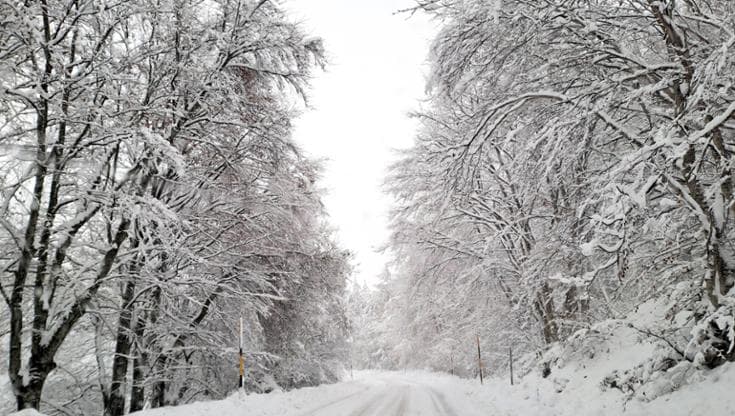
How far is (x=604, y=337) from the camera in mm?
8266

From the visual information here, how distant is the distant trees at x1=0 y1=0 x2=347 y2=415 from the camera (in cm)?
597

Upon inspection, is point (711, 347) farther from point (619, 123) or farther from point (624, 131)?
point (619, 123)

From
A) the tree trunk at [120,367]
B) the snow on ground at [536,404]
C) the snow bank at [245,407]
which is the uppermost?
the tree trunk at [120,367]

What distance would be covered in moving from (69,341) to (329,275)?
7.29m

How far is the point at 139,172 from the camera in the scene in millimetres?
7754

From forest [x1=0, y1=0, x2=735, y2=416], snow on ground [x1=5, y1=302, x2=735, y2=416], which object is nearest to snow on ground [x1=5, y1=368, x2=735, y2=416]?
snow on ground [x1=5, y1=302, x2=735, y2=416]

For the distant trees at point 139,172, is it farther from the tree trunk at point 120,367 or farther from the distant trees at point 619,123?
the distant trees at point 619,123

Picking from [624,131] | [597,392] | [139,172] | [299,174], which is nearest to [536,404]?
[597,392]

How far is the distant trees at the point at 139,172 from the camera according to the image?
5973mm

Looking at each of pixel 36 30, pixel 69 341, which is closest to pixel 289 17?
pixel 36 30

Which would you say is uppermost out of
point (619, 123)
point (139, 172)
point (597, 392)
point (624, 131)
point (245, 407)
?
point (139, 172)

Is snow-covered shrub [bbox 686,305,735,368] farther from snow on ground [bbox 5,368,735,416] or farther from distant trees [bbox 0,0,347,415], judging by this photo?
distant trees [bbox 0,0,347,415]

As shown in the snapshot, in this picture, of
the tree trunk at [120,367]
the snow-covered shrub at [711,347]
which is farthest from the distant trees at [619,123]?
the tree trunk at [120,367]

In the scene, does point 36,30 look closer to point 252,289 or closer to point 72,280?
point 72,280
